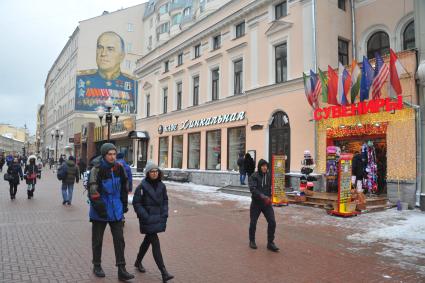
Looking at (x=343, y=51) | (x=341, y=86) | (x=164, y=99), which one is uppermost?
(x=343, y=51)

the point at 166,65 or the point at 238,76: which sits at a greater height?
the point at 166,65

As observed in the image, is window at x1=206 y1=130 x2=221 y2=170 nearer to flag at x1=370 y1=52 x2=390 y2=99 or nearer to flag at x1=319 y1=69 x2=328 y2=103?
flag at x1=319 y1=69 x2=328 y2=103

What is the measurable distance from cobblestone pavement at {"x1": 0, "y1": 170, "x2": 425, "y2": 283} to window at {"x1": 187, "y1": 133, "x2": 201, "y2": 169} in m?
13.5

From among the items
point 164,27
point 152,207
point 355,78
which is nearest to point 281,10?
point 355,78

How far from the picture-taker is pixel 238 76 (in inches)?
859

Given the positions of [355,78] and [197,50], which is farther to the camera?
[197,50]

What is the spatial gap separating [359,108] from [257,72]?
272 inches

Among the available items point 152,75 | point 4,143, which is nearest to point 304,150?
point 152,75

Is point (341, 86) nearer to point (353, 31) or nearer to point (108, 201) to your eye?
point (353, 31)

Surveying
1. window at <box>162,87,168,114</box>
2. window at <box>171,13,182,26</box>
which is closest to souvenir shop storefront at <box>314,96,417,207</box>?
window at <box>162,87,168,114</box>

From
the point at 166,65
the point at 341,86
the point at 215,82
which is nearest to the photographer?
the point at 341,86

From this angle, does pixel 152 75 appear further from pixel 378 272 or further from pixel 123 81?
pixel 378 272

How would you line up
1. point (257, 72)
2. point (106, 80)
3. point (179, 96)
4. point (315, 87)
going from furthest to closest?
point (106, 80), point (179, 96), point (257, 72), point (315, 87)

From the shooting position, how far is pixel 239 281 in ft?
17.8
